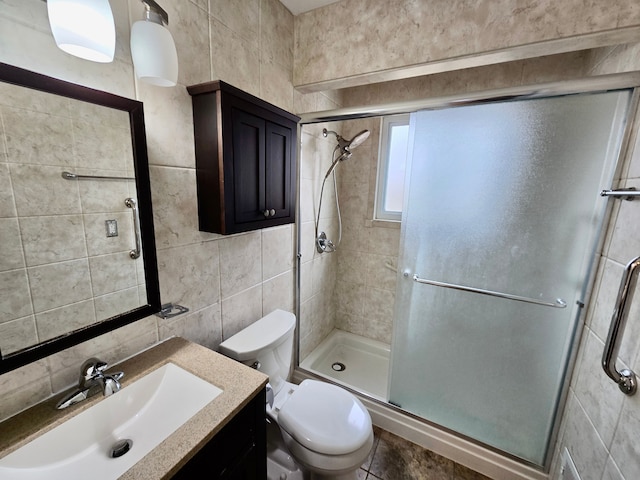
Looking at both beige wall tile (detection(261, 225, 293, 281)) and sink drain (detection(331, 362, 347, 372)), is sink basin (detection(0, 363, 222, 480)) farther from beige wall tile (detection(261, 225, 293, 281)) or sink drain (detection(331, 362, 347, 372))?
sink drain (detection(331, 362, 347, 372))

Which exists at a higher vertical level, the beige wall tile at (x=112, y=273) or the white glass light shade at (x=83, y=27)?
the white glass light shade at (x=83, y=27)

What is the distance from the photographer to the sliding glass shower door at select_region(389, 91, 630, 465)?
3.66ft

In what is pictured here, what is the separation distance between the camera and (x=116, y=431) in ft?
2.55

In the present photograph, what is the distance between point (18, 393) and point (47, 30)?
948 millimetres

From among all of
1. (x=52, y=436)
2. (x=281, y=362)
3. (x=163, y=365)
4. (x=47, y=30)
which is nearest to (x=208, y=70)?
(x=47, y=30)

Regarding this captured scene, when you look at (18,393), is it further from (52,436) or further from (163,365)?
(163,365)

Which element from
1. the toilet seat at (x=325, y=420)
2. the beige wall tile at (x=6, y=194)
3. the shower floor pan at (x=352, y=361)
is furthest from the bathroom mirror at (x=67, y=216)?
the shower floor pan at (x=352, y=361)

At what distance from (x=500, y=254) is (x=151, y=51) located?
1.59m

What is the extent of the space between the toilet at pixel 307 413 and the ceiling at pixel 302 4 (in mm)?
1672

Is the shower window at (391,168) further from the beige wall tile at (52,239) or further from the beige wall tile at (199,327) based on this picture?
the beige wall tile at (52,239)

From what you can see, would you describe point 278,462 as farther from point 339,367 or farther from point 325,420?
point 339,367

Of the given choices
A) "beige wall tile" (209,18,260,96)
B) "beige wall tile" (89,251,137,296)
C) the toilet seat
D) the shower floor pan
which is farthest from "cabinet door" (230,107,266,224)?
the shower floor pan

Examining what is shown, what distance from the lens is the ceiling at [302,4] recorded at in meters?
1.36

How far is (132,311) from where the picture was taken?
0.91m
